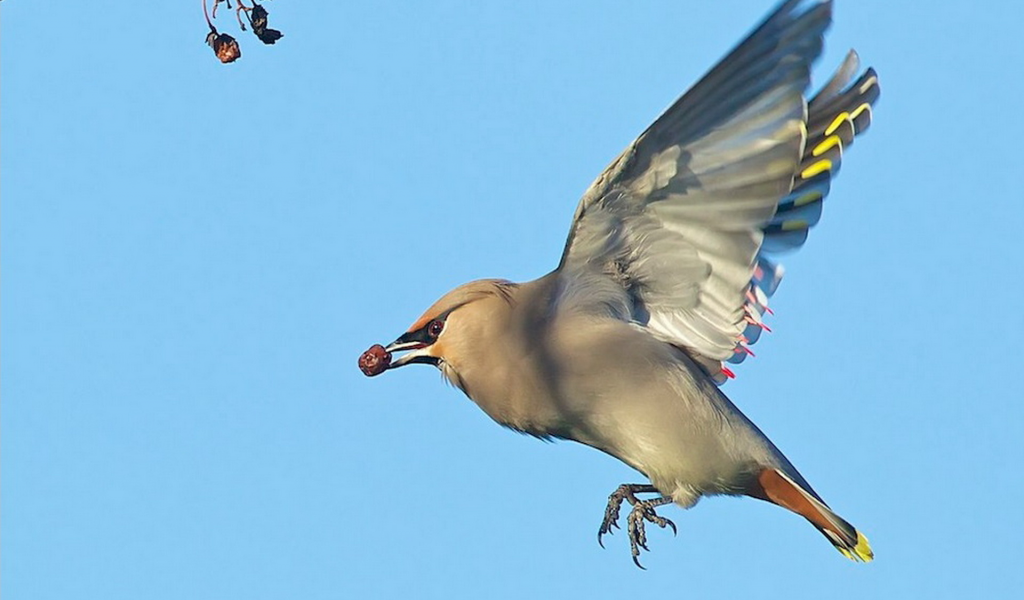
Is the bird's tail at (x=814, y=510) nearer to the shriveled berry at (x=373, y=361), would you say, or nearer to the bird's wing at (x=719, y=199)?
the bird's wing at (x=719, y=199)

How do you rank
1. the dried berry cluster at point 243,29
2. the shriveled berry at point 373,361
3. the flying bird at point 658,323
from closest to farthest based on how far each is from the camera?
1. the dried berry cluster at point 243,29
2. the flying bird at point 658,323
3. the shriveled berry at point 373,361

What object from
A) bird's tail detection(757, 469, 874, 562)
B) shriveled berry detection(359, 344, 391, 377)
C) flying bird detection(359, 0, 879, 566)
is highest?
shriveled berry detection(359, 344, 391, 377)

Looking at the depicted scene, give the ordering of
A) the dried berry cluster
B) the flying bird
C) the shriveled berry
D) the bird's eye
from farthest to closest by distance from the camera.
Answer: the bird's eye
the shriveled berry
the flying bird
the dried berry cluster

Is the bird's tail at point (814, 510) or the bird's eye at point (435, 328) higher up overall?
the bird's eye at point (435, 328)

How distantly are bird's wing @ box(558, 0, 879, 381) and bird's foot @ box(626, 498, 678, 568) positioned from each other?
2.02 ft

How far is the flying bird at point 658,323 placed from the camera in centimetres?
524

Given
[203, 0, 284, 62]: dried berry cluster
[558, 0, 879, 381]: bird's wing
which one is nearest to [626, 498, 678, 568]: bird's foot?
[558, 0, 879, 381]: bird's wing

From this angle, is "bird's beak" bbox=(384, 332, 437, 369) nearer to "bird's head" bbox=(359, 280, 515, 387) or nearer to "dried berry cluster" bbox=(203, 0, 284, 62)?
"bird's head" bbox=(359, 280, 515, 387)

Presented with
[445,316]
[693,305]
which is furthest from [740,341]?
[445,316]

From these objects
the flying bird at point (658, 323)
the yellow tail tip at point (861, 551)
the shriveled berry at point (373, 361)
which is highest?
the shriveled berry at point (373, 361)

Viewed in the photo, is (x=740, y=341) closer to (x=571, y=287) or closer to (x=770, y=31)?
(x=571, y=287)

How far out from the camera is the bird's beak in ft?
18.8

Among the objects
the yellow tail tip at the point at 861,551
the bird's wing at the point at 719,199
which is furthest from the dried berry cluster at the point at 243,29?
the yellow tail tip at the point at 861,551

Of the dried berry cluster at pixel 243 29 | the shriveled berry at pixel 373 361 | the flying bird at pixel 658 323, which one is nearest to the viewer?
the dried berry cluster at pixel 243 29
